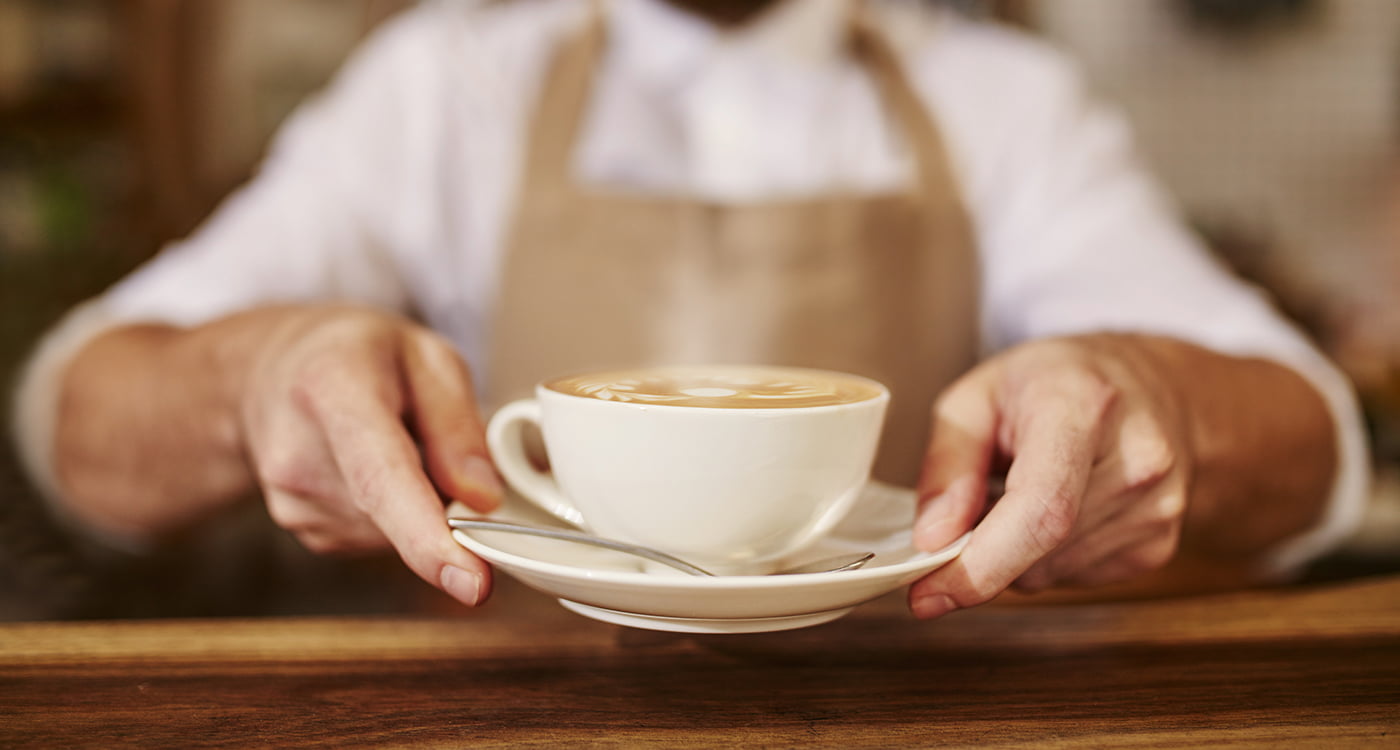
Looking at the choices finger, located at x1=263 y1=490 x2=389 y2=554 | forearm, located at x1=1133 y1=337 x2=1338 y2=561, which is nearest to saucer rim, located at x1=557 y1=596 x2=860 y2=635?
finger, located at x1=263 y1=490 x2=389 y2=554

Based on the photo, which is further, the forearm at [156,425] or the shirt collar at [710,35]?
the shirt collar at [710,35]

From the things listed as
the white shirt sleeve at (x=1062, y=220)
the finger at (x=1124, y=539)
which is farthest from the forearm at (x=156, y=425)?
the white shirt sleeve at (x=1062, y=220)

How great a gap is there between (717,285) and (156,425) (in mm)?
644

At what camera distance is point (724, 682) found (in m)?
0.54

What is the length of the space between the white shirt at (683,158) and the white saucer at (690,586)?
0.84 meters

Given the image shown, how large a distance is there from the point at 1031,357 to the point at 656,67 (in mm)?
946

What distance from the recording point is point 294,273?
4.38 feet

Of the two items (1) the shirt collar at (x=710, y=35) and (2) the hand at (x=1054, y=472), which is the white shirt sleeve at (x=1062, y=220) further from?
(2) the hand at (x=1054, y=472)

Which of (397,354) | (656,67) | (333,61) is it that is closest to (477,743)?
(397,354)

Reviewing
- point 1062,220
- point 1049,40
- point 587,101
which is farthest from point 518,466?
point 1049,40

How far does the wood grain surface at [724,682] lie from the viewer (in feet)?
1.54

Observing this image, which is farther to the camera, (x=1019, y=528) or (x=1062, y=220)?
(x=1062, y=220)

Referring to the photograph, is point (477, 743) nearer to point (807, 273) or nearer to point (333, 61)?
point (807, 273)

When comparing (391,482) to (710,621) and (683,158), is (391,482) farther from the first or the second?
(683,158)
